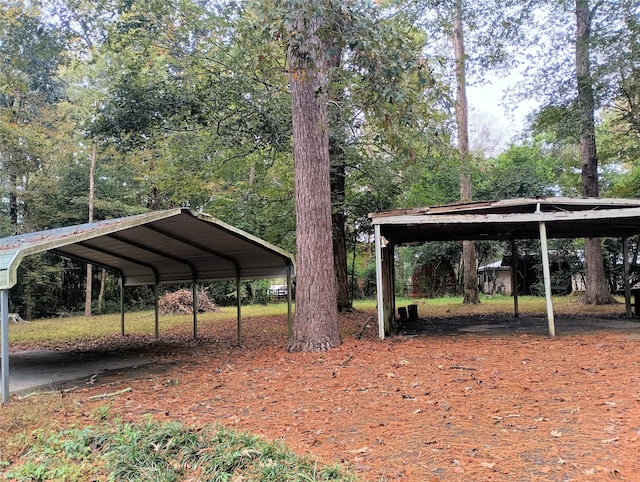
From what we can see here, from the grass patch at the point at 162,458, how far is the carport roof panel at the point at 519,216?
5.63 m

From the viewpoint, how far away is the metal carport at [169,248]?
6684 mm

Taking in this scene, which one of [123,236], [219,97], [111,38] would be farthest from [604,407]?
[111,38]

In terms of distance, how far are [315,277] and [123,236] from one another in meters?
3.79

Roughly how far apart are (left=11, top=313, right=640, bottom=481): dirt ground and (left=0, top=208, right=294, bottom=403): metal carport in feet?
5.81

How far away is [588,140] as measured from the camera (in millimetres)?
14023

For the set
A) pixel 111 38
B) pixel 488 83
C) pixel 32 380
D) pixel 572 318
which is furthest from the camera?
pixel 488 83

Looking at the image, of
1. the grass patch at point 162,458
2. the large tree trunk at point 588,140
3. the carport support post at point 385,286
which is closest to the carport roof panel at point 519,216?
the carport support post at point 385,286

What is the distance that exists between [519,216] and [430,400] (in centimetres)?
486

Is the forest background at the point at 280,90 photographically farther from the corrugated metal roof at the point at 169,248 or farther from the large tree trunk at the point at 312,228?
the corrugated metal roof at the point at 169,248

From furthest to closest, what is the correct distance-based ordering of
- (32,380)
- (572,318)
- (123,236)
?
(572,318)
(123,236)
(32,380)

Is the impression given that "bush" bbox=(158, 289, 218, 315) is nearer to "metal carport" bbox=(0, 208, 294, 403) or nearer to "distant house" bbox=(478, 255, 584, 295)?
"metal carport" bbox=(0, 208, 294, 403)

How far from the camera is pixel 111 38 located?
10.9m

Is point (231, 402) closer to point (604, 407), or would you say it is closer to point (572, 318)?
point (604, 407)

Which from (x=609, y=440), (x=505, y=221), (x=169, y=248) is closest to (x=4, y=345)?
(x=169, y=248)
